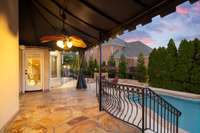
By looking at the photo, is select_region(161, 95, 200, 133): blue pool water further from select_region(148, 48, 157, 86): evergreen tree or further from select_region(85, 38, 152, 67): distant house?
select_region(85, 38, 152, 67): distant house

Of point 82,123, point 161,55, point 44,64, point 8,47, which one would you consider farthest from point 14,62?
point 161,55

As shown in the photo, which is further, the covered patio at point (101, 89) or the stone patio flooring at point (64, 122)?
the stone patio flooring at point (64, 122)

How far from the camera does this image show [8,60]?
4.28m

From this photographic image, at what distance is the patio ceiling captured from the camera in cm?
346

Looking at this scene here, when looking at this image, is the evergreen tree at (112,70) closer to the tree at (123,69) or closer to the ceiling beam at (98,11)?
the tree at (123,69)

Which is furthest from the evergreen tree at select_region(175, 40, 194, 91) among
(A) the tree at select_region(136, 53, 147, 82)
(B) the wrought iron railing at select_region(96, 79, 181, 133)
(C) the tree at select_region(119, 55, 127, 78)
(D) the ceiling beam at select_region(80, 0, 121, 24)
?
(D) the ceiling beam at select_region(80, 0, 121, 24)

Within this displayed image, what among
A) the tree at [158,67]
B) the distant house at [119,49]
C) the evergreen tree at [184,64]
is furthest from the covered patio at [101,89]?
the distant house at [119,49]

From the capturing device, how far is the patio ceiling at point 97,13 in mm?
3461

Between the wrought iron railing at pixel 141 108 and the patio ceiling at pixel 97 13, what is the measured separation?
1570 millimetres

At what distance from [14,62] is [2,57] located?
1.08 m

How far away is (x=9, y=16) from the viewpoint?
4387mm

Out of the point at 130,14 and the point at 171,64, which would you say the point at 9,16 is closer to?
the point at 130,14

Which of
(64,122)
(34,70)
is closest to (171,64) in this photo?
(34,70)

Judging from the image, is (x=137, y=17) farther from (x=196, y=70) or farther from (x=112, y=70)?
(x=112, y=70)
